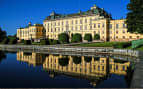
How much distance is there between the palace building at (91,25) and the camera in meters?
55.4

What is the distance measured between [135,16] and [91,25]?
33242 millimetres

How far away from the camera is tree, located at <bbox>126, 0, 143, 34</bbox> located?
28.5 m

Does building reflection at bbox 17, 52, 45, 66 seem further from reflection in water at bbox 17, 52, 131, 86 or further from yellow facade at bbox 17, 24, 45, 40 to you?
yellow facade at bbox 17, 24, 45, 40

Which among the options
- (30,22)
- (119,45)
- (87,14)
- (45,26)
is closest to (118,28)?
(87,14)

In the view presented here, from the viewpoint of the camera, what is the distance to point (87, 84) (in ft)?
33.8

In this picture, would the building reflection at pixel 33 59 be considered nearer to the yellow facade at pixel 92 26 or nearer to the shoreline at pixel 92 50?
the shoreline at pixel 92 50

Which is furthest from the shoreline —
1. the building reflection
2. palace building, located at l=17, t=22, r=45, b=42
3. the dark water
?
palace building, located at l=17, t=22, r=45, b=42

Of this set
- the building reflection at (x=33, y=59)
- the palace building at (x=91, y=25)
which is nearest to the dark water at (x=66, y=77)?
the building reflection at (x=33, y=59)

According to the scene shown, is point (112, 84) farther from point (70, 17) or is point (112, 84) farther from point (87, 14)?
point (70, 17)

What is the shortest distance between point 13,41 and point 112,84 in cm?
6454

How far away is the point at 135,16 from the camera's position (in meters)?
30.2

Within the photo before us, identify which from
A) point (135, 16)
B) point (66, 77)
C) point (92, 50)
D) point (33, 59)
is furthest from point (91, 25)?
point (66, 77)

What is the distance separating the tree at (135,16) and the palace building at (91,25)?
75.0 ft

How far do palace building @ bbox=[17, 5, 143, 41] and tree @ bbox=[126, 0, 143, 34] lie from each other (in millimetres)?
22849
